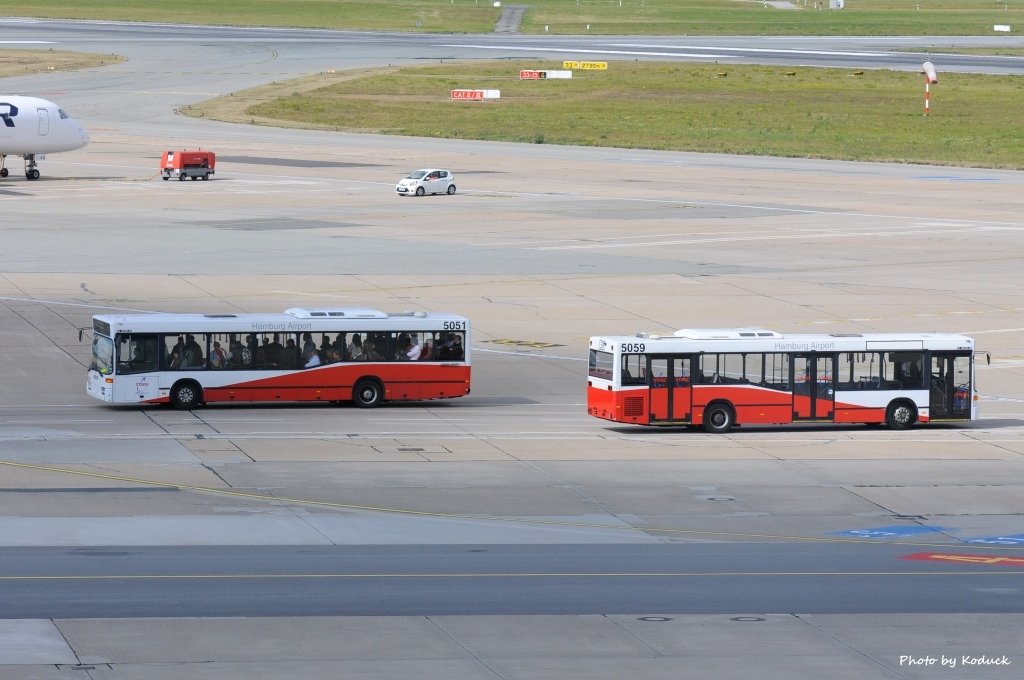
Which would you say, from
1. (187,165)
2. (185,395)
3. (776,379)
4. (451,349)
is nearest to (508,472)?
(776,379)

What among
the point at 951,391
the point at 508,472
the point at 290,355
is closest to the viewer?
the point at 508,472

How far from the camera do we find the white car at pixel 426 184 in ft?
361

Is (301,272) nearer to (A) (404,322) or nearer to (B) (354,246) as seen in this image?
(B) (354,246)

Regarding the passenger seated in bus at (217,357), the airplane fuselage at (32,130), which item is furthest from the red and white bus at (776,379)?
the airplane fuselage at (32,130)

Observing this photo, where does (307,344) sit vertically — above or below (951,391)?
above

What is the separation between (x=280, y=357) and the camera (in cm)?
4956

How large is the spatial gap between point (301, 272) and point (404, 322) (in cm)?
2545

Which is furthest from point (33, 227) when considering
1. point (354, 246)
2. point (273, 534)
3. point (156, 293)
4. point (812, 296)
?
point (273, 534)

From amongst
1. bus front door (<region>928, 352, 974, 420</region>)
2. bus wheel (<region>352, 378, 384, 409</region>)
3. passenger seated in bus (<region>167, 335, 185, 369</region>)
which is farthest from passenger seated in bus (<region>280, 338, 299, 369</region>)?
bus front door (<region>928, 352, 974, 420</region>)

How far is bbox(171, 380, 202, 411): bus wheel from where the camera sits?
48656 millimetres

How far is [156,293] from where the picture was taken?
225ft

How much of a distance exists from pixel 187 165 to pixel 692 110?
2705 inches

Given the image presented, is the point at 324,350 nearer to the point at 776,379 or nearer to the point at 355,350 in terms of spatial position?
the point at 355,350

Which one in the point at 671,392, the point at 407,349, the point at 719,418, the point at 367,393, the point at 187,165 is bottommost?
the point at 719,418
